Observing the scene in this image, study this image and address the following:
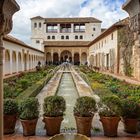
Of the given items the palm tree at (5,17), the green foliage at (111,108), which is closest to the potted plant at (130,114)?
the green foliage at (111,108)

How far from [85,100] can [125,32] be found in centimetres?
1935

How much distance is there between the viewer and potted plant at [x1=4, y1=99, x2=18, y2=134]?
6414mm

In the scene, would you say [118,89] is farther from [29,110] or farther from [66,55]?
[66,55]

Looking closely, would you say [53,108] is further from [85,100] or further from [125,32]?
[125,32]

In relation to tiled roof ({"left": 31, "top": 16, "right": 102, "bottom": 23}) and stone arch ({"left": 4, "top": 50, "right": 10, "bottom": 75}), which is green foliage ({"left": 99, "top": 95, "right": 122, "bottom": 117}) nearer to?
stone arch ({"left": 4, "top": 50, "right": 10, "bottom": 75})

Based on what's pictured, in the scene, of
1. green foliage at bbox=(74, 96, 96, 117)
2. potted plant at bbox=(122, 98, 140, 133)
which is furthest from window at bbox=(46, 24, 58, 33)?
potted plant at bbox=(122, 98, 140, 133)

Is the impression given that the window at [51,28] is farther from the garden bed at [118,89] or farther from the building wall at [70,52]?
the garden bed at [118,89]

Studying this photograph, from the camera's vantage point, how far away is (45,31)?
73438 mm

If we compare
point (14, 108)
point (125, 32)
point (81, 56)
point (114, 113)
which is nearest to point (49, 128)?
point (14, 108)

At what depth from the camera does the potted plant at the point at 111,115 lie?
6344mm

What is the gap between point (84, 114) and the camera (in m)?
6.48

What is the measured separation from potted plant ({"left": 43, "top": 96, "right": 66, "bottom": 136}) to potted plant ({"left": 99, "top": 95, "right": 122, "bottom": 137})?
94cm

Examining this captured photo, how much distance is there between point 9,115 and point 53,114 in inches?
38.3

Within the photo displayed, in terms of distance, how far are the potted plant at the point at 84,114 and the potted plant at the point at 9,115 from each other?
4.61 ft
